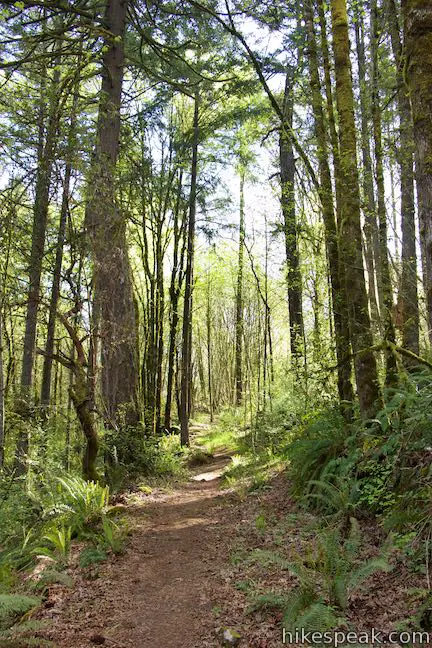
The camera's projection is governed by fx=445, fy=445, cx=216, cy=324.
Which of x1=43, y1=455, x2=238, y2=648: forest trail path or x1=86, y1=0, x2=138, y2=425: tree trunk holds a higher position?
x1=86, y1=0, x2=138, y2=425: tree trunk

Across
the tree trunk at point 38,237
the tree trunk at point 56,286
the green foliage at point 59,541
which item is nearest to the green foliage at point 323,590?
the green foliage at point 59,541

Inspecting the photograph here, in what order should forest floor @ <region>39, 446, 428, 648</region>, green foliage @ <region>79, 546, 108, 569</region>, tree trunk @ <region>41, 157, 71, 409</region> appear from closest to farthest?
forest floor @ <region>39, 446, 428, 648</region>, green foliage @ <region>79, 546, 108, 569</region>, tree trunk @ <region>41, 157, 71, 409</region>

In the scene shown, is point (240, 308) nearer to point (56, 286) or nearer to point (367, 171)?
point (367, 171)

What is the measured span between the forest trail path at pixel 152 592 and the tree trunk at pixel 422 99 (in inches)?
116

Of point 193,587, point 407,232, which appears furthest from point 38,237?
point 407,232

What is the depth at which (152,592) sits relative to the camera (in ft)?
13.1

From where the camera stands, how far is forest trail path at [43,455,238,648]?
3.23 meters

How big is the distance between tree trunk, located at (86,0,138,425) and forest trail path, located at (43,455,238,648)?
246cm

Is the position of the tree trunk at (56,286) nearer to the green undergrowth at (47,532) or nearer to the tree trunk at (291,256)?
the green undergrowth at (47,532)

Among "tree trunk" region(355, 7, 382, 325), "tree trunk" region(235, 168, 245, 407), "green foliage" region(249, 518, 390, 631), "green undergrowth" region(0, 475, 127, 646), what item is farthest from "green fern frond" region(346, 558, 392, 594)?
"tree trunk" region(235, 168, 245, 407)

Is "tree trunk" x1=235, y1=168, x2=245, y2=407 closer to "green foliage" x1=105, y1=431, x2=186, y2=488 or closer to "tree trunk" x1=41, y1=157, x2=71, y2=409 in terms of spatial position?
"green foliage" x1=105, y1=431, x2=186, y2=488

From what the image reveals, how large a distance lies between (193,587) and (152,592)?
37 cm

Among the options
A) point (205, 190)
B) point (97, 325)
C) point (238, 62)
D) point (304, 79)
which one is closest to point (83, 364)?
point (97, 325)

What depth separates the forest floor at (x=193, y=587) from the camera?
309 centimetres
